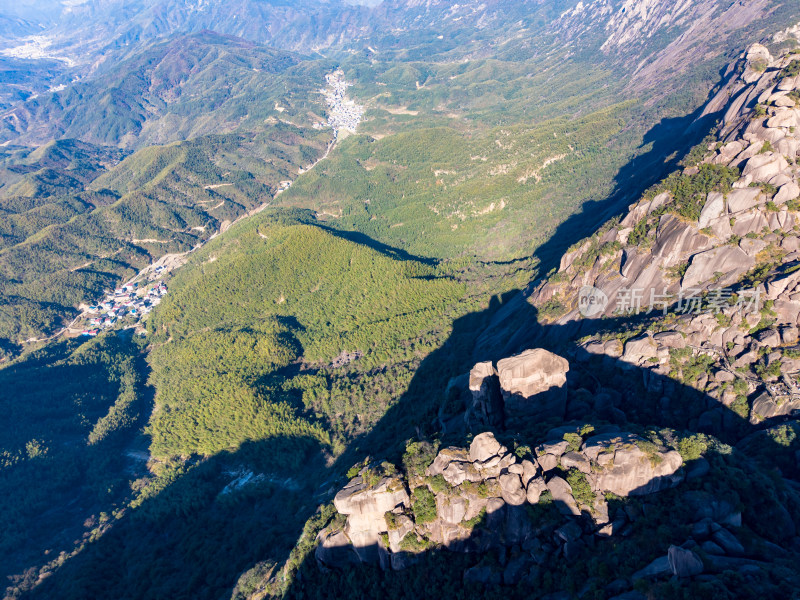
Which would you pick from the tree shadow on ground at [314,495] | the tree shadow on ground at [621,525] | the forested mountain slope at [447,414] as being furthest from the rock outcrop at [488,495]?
the tree shadow on ground at [314,495]

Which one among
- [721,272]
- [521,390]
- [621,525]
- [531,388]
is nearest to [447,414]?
[521,390]

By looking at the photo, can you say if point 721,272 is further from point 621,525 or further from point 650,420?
point 621,525

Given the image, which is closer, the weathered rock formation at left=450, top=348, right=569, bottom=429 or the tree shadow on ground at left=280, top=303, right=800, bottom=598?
the tree shadow on ground at left=280, top=303, right=800, bottom=598

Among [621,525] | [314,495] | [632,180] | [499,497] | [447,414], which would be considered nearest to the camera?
[621,525]

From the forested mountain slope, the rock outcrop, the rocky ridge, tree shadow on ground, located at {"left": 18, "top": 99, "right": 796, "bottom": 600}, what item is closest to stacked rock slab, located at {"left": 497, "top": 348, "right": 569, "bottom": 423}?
the forested mountain slope

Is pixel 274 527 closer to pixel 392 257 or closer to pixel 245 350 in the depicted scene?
pixel 245 350

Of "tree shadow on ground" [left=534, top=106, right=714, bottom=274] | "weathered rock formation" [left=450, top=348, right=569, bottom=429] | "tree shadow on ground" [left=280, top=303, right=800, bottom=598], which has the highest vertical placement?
"tree shadow on ground" [left=534, top=106, right=714, bottom=274]

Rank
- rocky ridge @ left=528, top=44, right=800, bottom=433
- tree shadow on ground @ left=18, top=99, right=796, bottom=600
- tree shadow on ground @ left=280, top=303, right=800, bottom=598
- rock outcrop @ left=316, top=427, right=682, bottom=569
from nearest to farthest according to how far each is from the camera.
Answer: tree shadow on ground @ left=280, top=303, right=800, bottom=598
rock outcrop @ left=316, top=427, right=682, bottom=569
tree shadow on ground @ left=18, top=99, right=796, bottom=600
rocky ridge @ left=528, top=44, right=800, bottom=433

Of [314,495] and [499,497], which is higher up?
[314,495]

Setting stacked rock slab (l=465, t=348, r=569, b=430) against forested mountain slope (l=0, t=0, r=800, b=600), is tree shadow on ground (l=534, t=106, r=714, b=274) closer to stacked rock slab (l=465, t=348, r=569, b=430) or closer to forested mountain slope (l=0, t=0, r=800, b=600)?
forested mountain slope (l=0, t=0, r=800, b=600)
